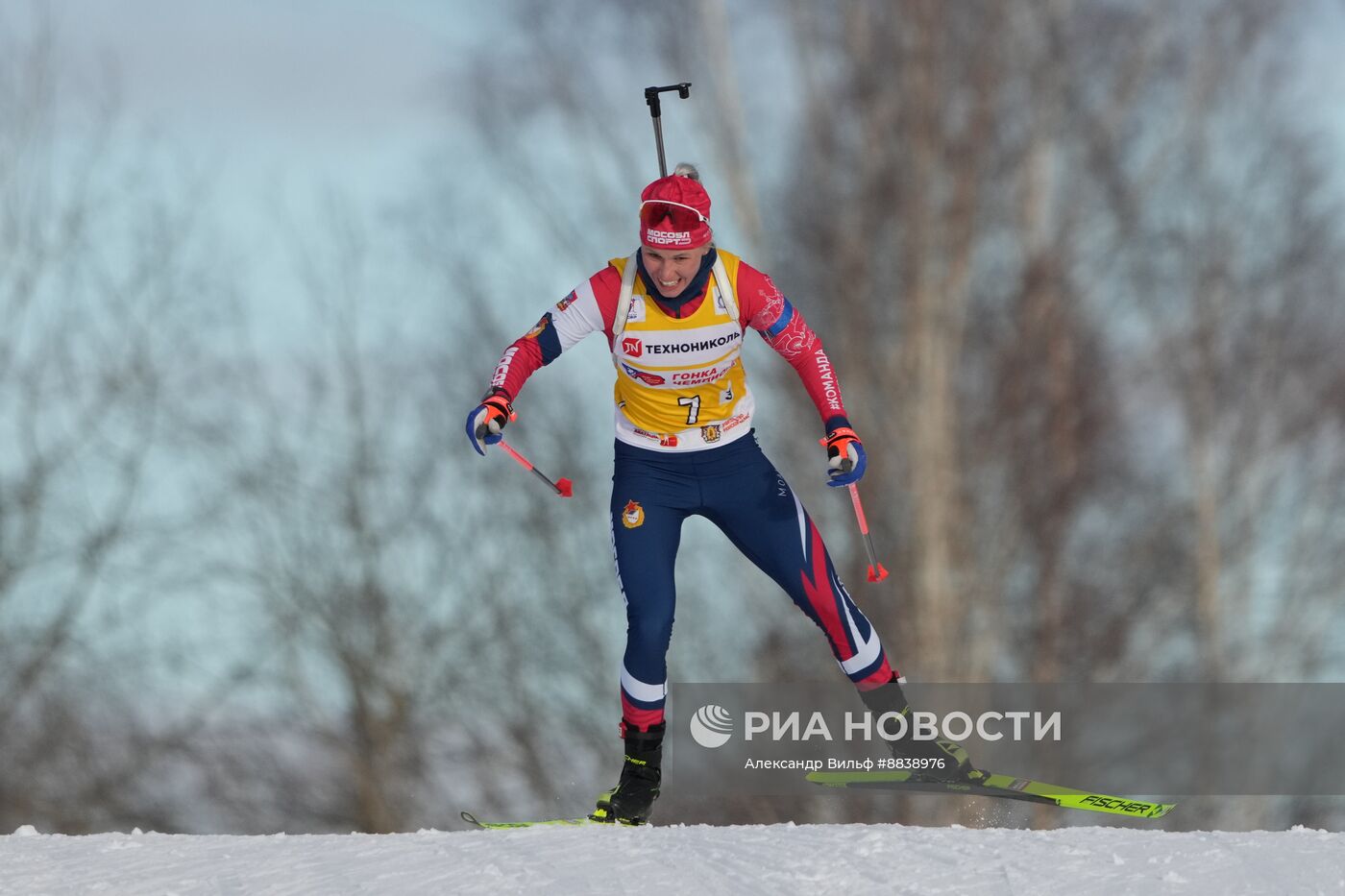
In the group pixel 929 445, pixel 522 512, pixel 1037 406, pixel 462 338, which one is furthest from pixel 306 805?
pixel 1037 406

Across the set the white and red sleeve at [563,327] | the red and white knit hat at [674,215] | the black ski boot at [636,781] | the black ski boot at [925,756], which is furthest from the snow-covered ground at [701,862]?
the red and white knit hat at [674,215]

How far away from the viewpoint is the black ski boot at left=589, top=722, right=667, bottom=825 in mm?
6223

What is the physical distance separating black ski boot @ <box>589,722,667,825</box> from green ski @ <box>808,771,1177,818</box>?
1.09m

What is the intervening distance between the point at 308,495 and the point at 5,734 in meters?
3.54

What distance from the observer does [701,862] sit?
17.1 ft

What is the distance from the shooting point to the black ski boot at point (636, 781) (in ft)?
20.4

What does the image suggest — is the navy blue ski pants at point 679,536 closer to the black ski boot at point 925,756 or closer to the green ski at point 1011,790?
the black ski boot at point 925,756

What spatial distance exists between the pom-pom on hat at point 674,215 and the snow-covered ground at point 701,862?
2.18m

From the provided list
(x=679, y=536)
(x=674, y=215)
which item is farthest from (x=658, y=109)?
(x=679, y=536)

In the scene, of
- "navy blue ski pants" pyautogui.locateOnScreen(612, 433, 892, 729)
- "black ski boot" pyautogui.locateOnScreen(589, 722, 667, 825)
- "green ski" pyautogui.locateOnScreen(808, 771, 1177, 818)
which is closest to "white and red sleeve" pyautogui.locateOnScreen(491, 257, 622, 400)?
"navy blue ski pants" pyautogui.locateOnScreen(612, 433, 892, 729)

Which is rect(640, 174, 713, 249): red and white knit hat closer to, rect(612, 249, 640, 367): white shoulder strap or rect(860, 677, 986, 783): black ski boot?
rect(612, 249, 640, 367): white shoulder strap

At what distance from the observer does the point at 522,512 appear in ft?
45.5

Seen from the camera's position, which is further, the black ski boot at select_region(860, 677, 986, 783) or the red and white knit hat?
the black ski boot at select_region(860, 677, 986, 783)

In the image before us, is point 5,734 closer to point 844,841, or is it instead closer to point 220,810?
point 220,810
